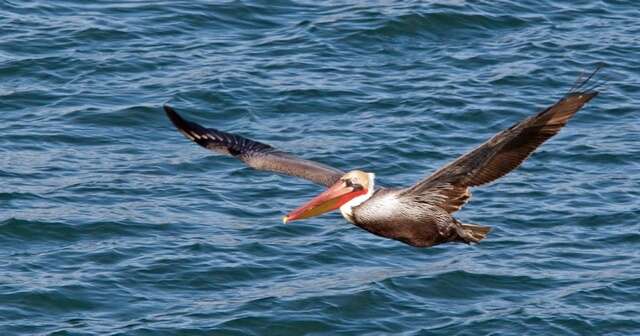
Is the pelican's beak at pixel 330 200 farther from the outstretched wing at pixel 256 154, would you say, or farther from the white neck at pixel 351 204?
the outstretched wing at pixel 256 154

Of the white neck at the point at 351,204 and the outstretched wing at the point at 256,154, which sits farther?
the outstretched wing at the point at 256,154

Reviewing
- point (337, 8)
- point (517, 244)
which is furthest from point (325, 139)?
point (337, 8)

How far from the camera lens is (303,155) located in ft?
61.9

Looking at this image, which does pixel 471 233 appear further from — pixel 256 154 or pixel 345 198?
pixel 256 154

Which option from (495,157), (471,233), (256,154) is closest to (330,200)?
(471,233)

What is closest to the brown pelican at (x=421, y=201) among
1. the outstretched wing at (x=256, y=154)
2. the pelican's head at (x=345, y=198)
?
the pelican's head at (x=345, y=198)

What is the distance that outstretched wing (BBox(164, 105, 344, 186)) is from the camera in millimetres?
13484

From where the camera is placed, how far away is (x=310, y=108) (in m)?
20.3

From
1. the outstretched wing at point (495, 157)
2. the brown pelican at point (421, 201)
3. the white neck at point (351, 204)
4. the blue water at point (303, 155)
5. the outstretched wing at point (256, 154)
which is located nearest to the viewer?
the outstretched wing at point (495, 157)

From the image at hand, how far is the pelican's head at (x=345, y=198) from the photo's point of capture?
12562 mm

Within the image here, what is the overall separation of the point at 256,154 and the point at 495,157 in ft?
8.84

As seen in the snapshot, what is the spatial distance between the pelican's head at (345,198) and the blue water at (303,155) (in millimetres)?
3351

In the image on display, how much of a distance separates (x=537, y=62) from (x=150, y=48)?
5.08m

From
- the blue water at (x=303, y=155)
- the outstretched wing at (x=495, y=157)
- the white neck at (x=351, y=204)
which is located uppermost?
the outstretched wing at (x=495, y=157)
